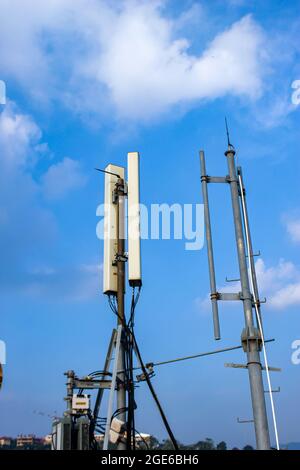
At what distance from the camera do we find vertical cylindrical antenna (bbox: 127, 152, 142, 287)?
1379cm

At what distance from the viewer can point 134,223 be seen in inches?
561

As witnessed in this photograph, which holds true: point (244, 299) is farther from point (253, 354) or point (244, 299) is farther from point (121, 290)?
point (121, 290)

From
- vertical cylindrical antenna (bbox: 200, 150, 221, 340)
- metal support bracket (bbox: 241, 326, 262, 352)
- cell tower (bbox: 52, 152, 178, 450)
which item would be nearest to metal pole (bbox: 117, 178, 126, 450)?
cell tower (bbox: 52, 152, 178, 450)

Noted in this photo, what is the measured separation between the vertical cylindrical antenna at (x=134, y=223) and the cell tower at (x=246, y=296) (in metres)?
2.90

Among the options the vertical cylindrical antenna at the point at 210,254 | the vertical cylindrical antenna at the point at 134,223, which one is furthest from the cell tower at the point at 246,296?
the vertical cylindrical antenna at the point at 134,223

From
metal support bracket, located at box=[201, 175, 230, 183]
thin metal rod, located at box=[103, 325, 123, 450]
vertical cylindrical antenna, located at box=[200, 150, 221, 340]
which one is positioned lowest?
thin metal rod, located at box=[103, 325, 123, 450]

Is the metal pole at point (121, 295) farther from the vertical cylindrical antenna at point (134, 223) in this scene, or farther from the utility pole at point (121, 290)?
the vertical cylindrical antenna at point (134, 223)

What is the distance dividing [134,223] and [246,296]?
4.95 meters

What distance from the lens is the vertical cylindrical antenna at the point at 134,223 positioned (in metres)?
13.8

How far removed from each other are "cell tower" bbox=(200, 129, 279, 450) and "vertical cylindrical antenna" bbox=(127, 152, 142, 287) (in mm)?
2904

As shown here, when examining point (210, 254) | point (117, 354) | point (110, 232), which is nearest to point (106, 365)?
point (117, 354)

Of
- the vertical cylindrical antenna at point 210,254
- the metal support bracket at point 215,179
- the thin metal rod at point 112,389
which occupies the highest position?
the metal support bracket at point 215,179

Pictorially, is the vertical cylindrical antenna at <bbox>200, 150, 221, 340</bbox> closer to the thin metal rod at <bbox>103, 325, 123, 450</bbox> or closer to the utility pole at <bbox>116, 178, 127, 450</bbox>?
the thin metal rod at <bbox>103, 325, 123, 450</bbox>
